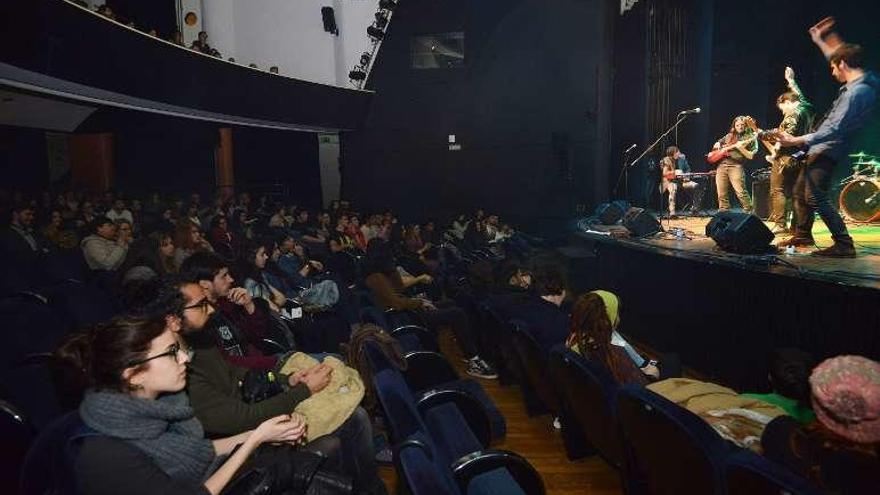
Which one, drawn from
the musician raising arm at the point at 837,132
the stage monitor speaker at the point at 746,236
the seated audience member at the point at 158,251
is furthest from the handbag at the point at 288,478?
the musician raising arm at the point at 837,132

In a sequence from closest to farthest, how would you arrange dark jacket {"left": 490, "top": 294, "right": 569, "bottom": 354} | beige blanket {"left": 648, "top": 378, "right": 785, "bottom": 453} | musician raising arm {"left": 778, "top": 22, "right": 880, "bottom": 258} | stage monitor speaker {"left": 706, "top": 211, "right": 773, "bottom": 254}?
beige blanket {"left": 648, "top": 378, "right": 785, "bottom": 453}, dark jacket {"left": 490, "top": 294, "right": 569, "bottom": 354}, musician raising arm {"left": 778, "top": 22, "right": 880, "bottom": 258}, stage monitor speaker {"left": 706, "top": 211, "right": 773, "bottom": 254}

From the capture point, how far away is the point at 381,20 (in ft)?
38.4

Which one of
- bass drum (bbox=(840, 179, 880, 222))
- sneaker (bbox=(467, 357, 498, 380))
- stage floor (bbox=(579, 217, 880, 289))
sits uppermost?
bass drum (bbox=(840, 179, 880, 222))

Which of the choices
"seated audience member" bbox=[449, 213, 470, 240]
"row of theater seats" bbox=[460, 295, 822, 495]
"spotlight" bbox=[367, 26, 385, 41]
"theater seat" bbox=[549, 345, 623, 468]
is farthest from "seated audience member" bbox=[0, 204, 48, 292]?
"spotlight" bbox=[367, 26, 385, 41]

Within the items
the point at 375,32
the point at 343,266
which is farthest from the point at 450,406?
the point at 375,32

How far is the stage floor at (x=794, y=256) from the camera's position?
3.01 m

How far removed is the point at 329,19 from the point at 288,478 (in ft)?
40.1

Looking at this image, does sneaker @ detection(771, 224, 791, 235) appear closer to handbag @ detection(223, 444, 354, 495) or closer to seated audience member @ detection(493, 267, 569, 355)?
seated audience member @ detection(493, 267, 569, 355)

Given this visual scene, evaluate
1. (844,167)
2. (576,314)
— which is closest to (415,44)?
(844,167)

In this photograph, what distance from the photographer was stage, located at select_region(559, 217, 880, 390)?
2.86 meters

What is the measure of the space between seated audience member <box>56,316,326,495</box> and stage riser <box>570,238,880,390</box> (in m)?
3.01

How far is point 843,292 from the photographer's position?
2.83 meters

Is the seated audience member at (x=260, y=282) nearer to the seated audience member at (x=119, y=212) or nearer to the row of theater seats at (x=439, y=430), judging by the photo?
the row of theater seats at (x=439, y=430)

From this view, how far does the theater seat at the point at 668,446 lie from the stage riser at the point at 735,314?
1.83 meters
